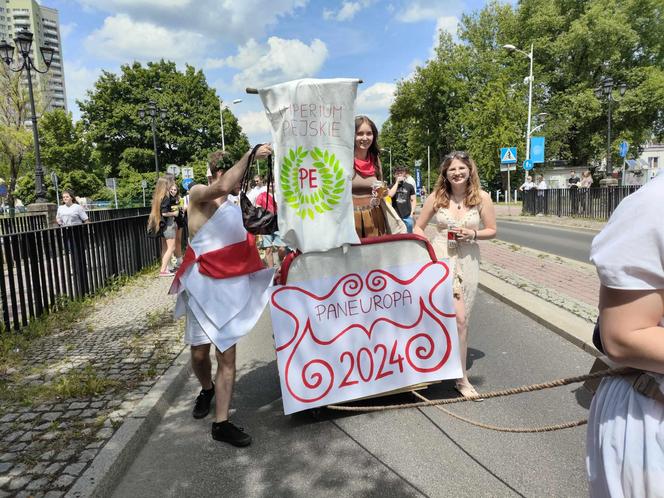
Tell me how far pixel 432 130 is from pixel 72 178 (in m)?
37.7

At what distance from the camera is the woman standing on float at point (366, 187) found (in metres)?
3.85

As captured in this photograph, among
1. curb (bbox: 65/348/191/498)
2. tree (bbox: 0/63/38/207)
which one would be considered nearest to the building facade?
tree (bbox: 0/63/38/207)

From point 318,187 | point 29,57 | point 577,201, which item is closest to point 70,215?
point 29,57

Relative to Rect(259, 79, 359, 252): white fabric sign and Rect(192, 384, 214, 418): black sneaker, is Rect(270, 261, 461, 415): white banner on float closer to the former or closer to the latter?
Rect(259, 79, 359, 252): white fabric sign

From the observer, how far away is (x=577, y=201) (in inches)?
805

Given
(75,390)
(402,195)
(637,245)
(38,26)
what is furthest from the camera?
(38,26)

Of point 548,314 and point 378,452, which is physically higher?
point 548,314

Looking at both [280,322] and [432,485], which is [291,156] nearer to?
[280,322]

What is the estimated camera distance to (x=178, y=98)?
49.8 metres

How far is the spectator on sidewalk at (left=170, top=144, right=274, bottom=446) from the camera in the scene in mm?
3322

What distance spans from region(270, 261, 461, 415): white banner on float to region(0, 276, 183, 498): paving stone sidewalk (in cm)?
138

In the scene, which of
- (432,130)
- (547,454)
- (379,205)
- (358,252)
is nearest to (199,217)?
(358,252)

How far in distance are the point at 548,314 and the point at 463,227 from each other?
8.83 feet

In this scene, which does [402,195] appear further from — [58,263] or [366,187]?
[58,263]
